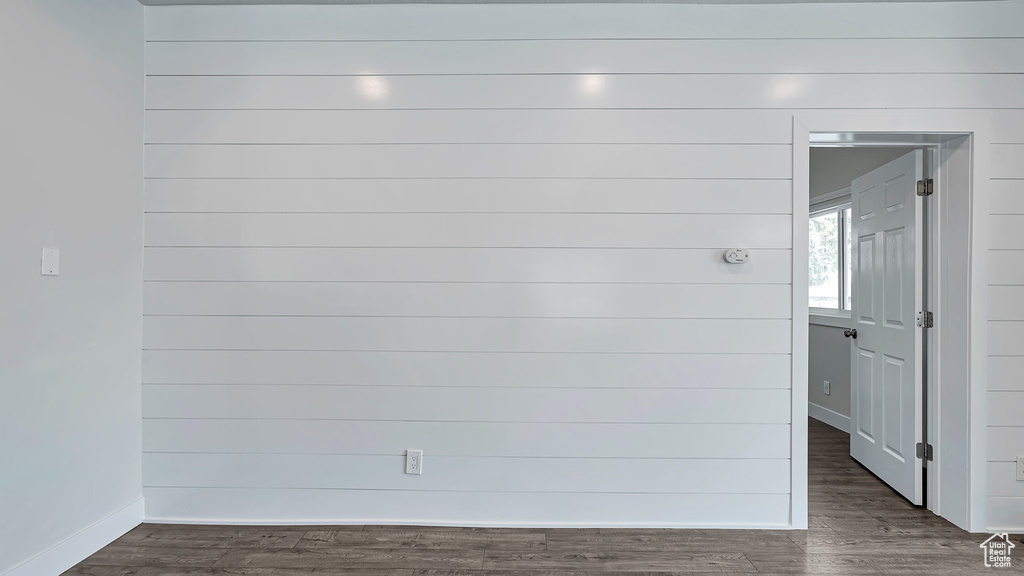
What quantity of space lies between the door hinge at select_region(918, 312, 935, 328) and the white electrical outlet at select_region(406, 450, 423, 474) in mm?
2664

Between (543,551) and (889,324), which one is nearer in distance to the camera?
(543,551)

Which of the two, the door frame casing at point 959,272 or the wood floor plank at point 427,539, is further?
the door frame casing at point 959,272

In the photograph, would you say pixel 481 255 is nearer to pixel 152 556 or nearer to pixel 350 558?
pixel 350 558

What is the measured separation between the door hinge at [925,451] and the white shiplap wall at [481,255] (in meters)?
0.87

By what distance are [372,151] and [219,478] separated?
1.78 meters

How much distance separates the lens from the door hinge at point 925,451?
273 cm

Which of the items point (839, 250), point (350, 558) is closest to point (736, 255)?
point (350, 558)

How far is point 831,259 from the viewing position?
4809 millimetres

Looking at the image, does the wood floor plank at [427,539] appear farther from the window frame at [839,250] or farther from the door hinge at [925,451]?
the window frame at [839,250]

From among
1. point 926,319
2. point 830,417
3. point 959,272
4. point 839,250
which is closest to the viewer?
point 959,272

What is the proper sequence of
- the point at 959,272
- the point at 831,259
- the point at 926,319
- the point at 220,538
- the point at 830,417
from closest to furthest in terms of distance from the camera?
the point at 220,538, the point at 959,272, the point at 926,319, the point at 830,417, the point at 831,259

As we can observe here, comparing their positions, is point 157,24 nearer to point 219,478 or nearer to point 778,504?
point 219,478

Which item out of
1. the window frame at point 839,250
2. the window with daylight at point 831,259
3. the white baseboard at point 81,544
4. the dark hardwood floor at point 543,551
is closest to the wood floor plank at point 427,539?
the dark hardwood floor at point 543,551

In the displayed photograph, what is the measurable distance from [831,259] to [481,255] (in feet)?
12.5
